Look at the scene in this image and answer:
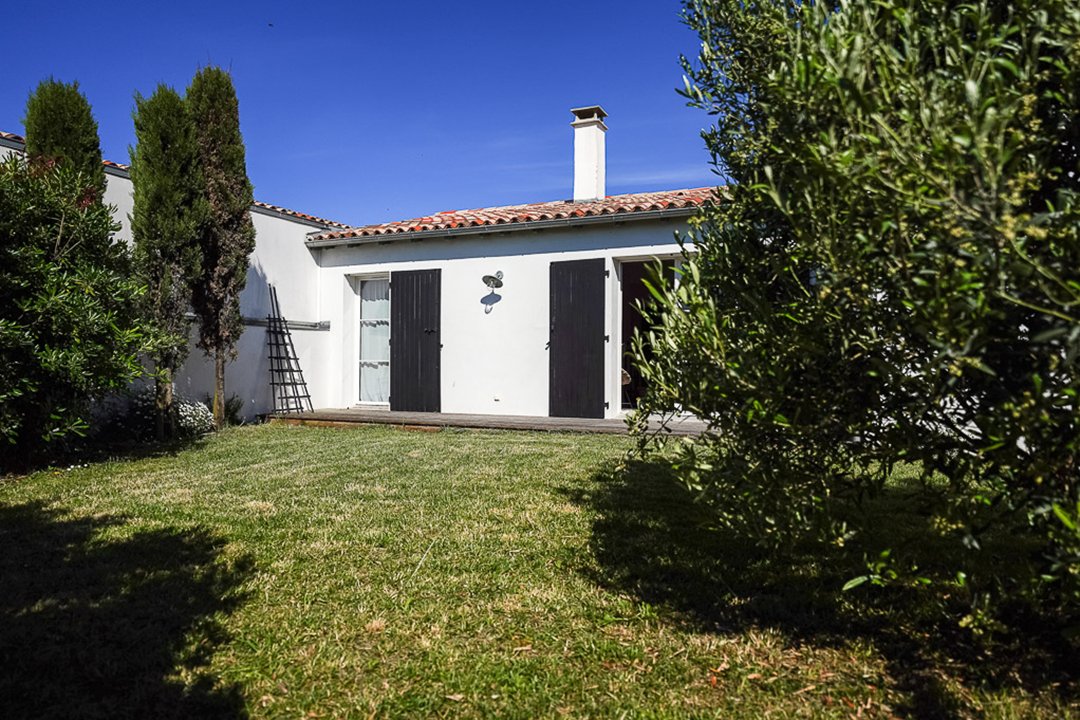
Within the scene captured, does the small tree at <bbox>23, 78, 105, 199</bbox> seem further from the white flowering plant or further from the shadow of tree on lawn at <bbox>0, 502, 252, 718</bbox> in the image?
the shadow of tree on lawn at <bbox>0, 502, 252, 718</bbox>

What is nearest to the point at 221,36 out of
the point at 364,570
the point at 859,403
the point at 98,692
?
the point at 364,570

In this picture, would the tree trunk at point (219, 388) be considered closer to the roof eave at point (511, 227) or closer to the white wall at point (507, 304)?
the roof eave at point (511, 227)

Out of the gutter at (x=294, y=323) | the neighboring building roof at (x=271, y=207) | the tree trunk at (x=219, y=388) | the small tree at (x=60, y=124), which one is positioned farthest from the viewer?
the gutter at (x=294, y=323)

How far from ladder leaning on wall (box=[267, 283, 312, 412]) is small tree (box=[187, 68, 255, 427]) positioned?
1486 millimetres

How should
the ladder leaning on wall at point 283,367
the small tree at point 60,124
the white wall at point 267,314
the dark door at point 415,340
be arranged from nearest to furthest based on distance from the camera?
the small tree at point 60,124
the white wall at point 267,314
the dark door at point 415,340
the ladder leaning on wall at point 283,367

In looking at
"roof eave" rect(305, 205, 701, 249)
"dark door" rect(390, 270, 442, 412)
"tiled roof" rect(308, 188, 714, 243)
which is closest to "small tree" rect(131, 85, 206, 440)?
"roof eave" rect(305, 205, 701, 249)

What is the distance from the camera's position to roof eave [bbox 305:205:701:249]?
9453 millimetres

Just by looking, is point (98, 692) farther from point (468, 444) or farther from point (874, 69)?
point (468, 444)

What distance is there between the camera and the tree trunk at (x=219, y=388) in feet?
32.9

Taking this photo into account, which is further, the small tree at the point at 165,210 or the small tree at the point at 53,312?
the small tree at the point at 165,210

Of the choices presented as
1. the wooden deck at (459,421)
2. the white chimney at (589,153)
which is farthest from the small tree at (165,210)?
the white chimney at (589,153)

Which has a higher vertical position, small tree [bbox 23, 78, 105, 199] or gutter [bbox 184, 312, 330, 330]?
small tree [bbox 23, 78, 105, 199]

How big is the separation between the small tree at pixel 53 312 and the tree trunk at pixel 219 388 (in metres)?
3.02

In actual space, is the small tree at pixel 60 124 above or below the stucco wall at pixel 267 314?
above
